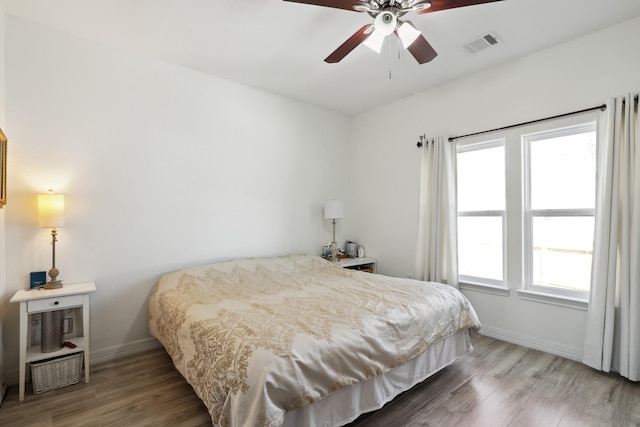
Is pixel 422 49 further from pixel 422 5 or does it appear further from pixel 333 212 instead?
pixel 333 212

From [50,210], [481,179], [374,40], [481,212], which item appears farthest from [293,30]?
[481,212]

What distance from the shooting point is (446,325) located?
2.34 metres

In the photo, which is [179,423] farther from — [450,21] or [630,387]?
[450,21]

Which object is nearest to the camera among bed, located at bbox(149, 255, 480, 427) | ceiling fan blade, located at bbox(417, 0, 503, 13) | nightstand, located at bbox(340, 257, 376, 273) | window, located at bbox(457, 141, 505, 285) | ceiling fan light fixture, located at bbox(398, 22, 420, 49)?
bed, located at bbox(149, 255, 480, 427)

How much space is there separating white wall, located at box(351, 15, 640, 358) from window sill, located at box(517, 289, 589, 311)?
5 centimetres

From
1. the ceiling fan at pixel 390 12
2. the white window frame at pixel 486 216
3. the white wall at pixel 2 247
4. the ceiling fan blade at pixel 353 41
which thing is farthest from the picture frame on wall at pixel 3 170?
the white window frame at pixel 486 216

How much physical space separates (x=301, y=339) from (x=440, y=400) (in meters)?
1.21

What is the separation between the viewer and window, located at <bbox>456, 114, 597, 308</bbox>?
9.13 feet

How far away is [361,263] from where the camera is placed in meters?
4.19

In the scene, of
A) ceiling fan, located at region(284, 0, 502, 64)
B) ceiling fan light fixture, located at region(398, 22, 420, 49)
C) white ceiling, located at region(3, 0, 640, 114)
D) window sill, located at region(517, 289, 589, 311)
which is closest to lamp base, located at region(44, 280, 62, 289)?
white ceiling, located at region(3, 0, 640, 114)

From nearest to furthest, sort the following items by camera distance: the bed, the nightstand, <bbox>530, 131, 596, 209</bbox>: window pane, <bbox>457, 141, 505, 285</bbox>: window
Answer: the bed
<bbox>530, 131, 596, 209</bbox>: window pane
<bbox>457, 141, 505, 285</bbox>: window
the nightstand

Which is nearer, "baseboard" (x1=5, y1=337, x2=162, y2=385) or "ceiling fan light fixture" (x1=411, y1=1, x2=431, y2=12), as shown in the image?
"ceiling fan light fixture" (x1=411, y1=1, x2=431, y2=12)

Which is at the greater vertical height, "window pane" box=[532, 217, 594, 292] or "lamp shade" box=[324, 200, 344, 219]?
"lamp shade" box=[324, 200, 344, 219]

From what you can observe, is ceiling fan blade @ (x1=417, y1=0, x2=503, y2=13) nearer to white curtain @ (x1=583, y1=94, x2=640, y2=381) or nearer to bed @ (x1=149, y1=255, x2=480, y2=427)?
white curtain @ (x1=583, y1=94, x2=640, y2=381)
